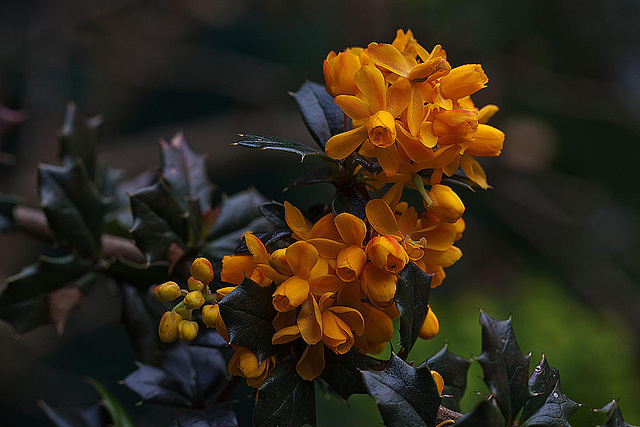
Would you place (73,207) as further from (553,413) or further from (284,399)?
(553,413)

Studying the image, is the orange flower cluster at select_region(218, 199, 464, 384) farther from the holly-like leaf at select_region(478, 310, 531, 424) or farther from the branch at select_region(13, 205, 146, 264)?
the branch at select_region(13, 205, 146, 264)

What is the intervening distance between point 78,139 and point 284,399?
80 cm

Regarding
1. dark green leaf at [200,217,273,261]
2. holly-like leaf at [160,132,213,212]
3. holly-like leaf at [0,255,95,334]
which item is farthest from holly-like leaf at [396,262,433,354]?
holly-like leaf at [0,255,95,334]

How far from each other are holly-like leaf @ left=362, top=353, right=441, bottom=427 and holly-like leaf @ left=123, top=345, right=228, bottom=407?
359 mm

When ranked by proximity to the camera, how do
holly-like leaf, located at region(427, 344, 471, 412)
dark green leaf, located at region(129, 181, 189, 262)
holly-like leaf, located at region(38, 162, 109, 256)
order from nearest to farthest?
1. holly-like leaf, located at region(427, 344, 471, 412)
2. dark green leaf, located at region(129, 181, 189, 262)
3. holly-like leaf, located at region(38, 162, 109, 256)

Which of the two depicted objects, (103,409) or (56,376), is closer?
(103,409)

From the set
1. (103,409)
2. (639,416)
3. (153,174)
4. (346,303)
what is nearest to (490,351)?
(346,303)

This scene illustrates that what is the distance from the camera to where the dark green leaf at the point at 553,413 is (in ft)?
Result: 1.93

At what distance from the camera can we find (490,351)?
58cm

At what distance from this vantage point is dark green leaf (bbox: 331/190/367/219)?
1.87 feet

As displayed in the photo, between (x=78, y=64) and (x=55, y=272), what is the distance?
6.00 ft

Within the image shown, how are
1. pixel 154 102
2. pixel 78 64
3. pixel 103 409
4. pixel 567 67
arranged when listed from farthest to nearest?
1. pixel 567 67
2. pixel 154 102
3. pixel 78 64
4. pixel 103 409

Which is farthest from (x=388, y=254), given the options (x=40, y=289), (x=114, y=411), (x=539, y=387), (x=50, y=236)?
(x=50, y=236)

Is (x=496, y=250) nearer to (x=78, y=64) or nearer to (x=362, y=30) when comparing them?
(x=362, y=30)
